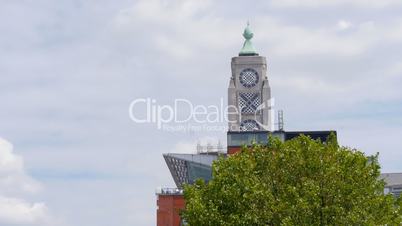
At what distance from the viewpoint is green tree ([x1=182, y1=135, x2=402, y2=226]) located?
75.8 m

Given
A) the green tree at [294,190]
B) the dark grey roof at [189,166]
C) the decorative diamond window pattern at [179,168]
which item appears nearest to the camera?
the green tree at [294,190]

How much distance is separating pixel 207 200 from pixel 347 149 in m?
11.3

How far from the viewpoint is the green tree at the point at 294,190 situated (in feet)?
249

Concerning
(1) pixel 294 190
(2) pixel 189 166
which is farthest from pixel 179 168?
(1) pixel 294 190

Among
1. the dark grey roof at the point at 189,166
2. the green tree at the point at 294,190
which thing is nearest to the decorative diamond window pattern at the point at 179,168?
the dark grey roof at the point at 189,166

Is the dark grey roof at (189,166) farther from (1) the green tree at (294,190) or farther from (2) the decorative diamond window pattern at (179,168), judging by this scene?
(1) the green tree at (294,190)

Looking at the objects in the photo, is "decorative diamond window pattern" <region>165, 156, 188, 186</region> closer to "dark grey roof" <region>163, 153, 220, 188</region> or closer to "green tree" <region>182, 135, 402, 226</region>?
"dark grey roof" <region>163, 153, 220, 188</region>

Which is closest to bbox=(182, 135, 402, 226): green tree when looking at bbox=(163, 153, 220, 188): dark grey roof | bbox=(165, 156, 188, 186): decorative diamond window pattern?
bbox=(163, 153, 220, 188): dark grey roof

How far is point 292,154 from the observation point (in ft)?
264

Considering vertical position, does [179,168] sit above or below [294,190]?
above

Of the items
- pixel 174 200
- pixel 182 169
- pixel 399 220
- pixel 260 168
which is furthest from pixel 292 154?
pixel 182 169

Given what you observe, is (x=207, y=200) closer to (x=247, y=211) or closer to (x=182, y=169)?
(x=247, y=211)

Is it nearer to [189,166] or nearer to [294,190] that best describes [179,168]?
[189,166]

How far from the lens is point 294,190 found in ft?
251
